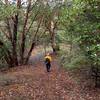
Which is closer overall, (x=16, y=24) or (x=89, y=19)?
(x=89, y=19)

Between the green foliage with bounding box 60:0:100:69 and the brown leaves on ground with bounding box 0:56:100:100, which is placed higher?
the green foliage with bounding box 60:0:100:69

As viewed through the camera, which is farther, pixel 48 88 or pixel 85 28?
pixel 48 88

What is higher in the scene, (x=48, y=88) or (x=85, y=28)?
(x=85, y=28)

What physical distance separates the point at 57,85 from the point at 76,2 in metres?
7.09

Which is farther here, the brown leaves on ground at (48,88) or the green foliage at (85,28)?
the brown leaves on ground at (48,88)

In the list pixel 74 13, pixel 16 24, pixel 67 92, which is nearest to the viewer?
pixel 74 13

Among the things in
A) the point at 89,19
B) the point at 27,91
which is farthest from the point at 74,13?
the point at 27,91

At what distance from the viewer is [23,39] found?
3191 cm

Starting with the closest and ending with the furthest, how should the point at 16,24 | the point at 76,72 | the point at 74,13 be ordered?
the point at 74,13, the point at 76,72, the point at 16,24

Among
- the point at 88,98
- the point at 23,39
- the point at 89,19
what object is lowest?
the point at 88,98

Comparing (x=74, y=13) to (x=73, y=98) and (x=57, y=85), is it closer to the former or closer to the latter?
(x=73, y=98)

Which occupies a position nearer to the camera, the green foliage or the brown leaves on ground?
the green foliage

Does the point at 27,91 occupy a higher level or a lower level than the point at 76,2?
lower

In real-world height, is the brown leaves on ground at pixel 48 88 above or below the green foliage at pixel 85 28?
below
